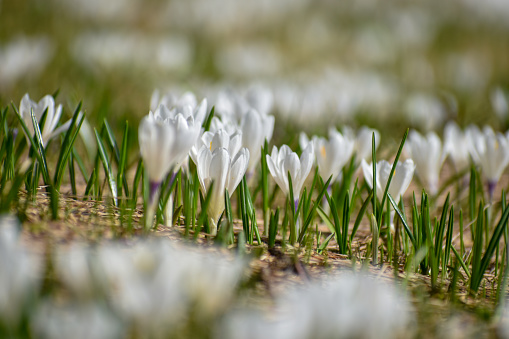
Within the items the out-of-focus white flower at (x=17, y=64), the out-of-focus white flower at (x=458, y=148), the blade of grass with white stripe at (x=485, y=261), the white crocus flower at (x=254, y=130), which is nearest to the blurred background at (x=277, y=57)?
the out-of-focus white flower at (x=17, y=64)

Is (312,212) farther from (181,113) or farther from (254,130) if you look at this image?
(181,113)

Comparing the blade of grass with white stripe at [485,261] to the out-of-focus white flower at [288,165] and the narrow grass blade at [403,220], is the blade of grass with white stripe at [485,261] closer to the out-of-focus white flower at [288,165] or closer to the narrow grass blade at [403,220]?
the narrow grass blade at [403,220]

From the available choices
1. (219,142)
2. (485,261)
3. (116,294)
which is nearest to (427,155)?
(485,261)

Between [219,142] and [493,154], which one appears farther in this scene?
[493,154]

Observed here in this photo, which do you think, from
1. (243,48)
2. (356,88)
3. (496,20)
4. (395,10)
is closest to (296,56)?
(243,48)

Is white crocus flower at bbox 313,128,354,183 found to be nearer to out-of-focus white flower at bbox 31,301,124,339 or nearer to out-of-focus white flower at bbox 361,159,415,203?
out-of-focus white flower at bbox 361,159,415,203

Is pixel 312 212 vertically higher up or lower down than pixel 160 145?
lower down
